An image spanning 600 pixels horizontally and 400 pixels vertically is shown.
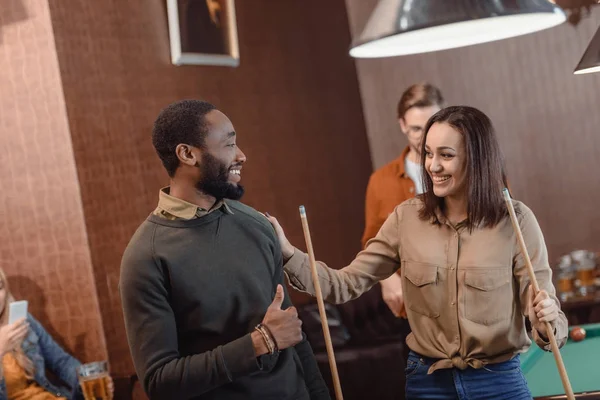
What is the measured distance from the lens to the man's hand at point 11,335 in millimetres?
3623

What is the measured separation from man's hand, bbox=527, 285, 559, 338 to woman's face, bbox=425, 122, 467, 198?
374 millimetres

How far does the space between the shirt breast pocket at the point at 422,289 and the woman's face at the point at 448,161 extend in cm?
22

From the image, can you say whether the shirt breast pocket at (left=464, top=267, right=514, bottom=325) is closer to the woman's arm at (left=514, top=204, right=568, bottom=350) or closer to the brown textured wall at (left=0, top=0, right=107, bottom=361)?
the woman's arm at (left=514, top=204, right=568, bottom=350)

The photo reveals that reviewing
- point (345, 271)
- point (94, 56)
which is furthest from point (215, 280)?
point (94, 56)

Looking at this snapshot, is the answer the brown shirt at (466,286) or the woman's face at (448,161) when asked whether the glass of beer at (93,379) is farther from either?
the woman's face at (448,161)

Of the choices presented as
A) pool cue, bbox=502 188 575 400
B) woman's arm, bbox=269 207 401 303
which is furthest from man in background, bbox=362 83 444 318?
pool cue, bbox=502 188 575 400

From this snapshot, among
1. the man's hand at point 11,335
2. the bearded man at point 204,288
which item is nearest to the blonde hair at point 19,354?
the man's hand at point 11,335

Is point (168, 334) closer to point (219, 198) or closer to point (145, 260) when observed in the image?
point (145, 260)

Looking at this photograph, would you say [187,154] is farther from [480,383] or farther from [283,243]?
[480,383]

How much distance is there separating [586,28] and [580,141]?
72cm

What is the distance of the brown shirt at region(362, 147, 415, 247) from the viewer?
151 inches

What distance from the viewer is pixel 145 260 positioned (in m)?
1.96

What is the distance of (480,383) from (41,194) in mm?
2469

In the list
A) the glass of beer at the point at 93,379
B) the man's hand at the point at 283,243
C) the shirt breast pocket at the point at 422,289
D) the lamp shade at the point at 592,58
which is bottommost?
the glass of beer at the point at 93,379
